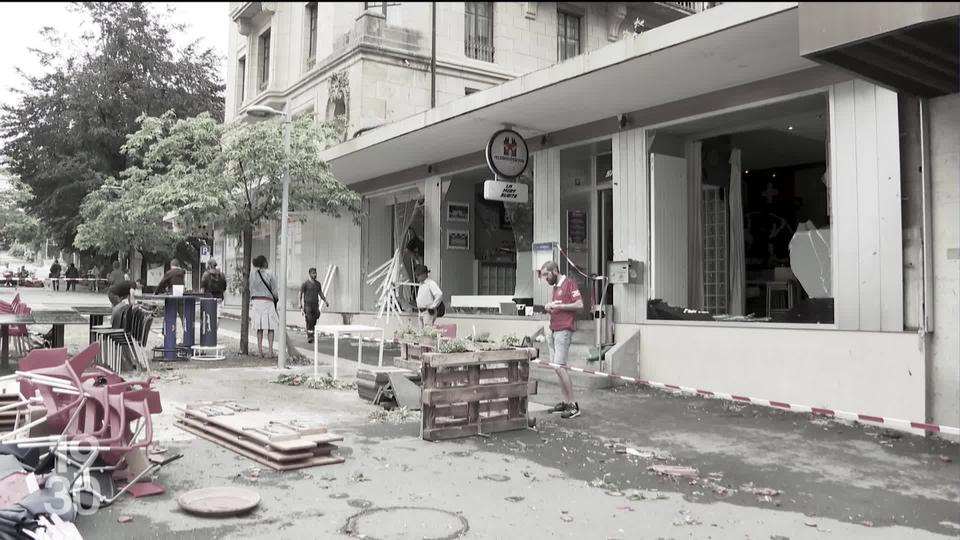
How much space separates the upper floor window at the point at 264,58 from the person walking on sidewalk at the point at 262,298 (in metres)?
15.7

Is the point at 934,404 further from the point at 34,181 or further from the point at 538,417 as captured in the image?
the point at 34,181

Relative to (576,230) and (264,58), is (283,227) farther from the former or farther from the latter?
(264,58)

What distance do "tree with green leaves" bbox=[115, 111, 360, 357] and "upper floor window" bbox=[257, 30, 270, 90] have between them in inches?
542

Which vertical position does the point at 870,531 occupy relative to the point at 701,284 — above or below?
below

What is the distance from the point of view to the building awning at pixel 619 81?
8102 mm

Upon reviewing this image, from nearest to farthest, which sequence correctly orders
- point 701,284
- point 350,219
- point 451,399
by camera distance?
1. point 451,399
2. point 701,284
3. point 350,219

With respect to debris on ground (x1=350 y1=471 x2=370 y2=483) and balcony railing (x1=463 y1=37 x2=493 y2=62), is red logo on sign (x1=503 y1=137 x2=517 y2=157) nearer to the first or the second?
debris on ground (x1=350 y1=471 x2=370 y2=483)

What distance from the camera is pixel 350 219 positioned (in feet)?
65.3

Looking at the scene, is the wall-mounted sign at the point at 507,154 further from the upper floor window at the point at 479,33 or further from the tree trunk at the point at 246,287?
the upper floor window at the point at 479,33

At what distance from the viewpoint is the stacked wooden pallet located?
5.93m

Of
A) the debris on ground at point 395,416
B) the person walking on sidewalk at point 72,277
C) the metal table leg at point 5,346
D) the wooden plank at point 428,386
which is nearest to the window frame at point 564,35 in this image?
the debris on ground at point 395,416

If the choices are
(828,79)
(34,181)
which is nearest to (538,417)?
(828,79)

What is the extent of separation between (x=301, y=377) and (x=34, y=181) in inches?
1214

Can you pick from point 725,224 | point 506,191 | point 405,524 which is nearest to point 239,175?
point 506,191
